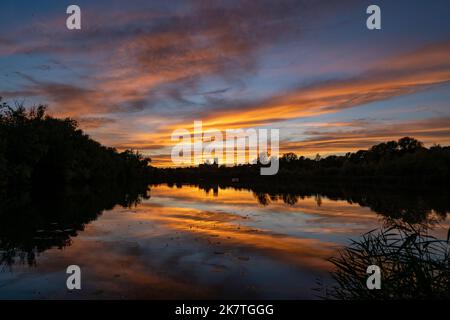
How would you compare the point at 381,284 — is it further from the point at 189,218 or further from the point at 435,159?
the point at 435,159

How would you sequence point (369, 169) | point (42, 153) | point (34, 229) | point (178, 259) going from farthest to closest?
1. point (369, 169)
2. point (42, 153)
3. point (34, 229)
4. point (178, 259)

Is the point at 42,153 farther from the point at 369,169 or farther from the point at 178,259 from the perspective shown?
the point at 369,169

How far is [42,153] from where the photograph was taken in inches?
2248

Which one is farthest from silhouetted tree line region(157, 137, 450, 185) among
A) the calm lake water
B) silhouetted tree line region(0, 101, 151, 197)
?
the calm lake water

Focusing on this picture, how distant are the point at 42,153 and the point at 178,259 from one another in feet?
171

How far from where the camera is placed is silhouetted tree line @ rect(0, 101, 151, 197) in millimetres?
52562

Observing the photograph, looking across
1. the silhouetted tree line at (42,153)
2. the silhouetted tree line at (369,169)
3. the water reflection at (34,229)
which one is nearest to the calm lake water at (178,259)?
the water reflection at (34,229)

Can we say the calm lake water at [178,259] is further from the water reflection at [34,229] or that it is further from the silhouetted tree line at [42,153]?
the silhouetted tree line at [42,153]

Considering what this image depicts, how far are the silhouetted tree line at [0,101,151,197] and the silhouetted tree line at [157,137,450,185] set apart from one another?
52008 mm

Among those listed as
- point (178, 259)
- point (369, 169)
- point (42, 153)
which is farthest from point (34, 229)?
point (369, 169)

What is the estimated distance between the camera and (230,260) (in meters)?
11.9

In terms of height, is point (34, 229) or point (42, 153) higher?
point (42, 153)

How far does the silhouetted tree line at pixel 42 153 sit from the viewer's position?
172ft

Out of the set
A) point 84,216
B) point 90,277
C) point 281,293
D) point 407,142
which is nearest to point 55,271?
point 90,277
